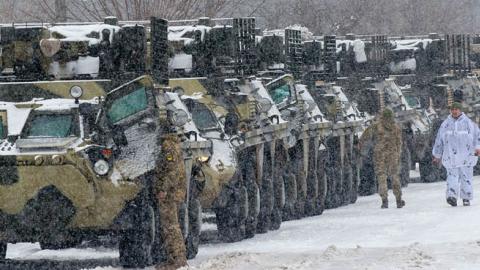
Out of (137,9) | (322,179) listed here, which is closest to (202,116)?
(322,179)

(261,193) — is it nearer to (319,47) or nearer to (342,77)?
(319,47)

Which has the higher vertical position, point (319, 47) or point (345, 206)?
point (319, 47)

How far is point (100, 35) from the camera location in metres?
19.1

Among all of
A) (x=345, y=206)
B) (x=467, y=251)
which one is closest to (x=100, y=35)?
(x=467, y=251)

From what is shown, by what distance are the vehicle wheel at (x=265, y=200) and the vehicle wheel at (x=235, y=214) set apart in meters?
1.21

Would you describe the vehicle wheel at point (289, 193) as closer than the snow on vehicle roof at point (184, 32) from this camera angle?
No

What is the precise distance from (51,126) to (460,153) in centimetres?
870

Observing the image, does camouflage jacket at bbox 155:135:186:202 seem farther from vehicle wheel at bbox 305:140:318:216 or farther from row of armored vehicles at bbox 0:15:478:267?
vehicle wheel at bbox 305:140:318:216

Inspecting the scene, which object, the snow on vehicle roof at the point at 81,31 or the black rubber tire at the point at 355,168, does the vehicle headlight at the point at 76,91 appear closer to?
the snow on vehicle roof at the point at 81,31

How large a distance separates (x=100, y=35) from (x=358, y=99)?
46.6ft

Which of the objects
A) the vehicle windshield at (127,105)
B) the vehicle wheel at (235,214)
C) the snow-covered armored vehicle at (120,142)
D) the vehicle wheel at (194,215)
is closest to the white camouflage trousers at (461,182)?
the vehicle wheel at (235,214)

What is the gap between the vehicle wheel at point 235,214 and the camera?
67.9 feet

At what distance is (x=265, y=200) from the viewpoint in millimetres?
22453

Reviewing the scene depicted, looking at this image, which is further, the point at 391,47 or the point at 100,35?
the point at 391,47
